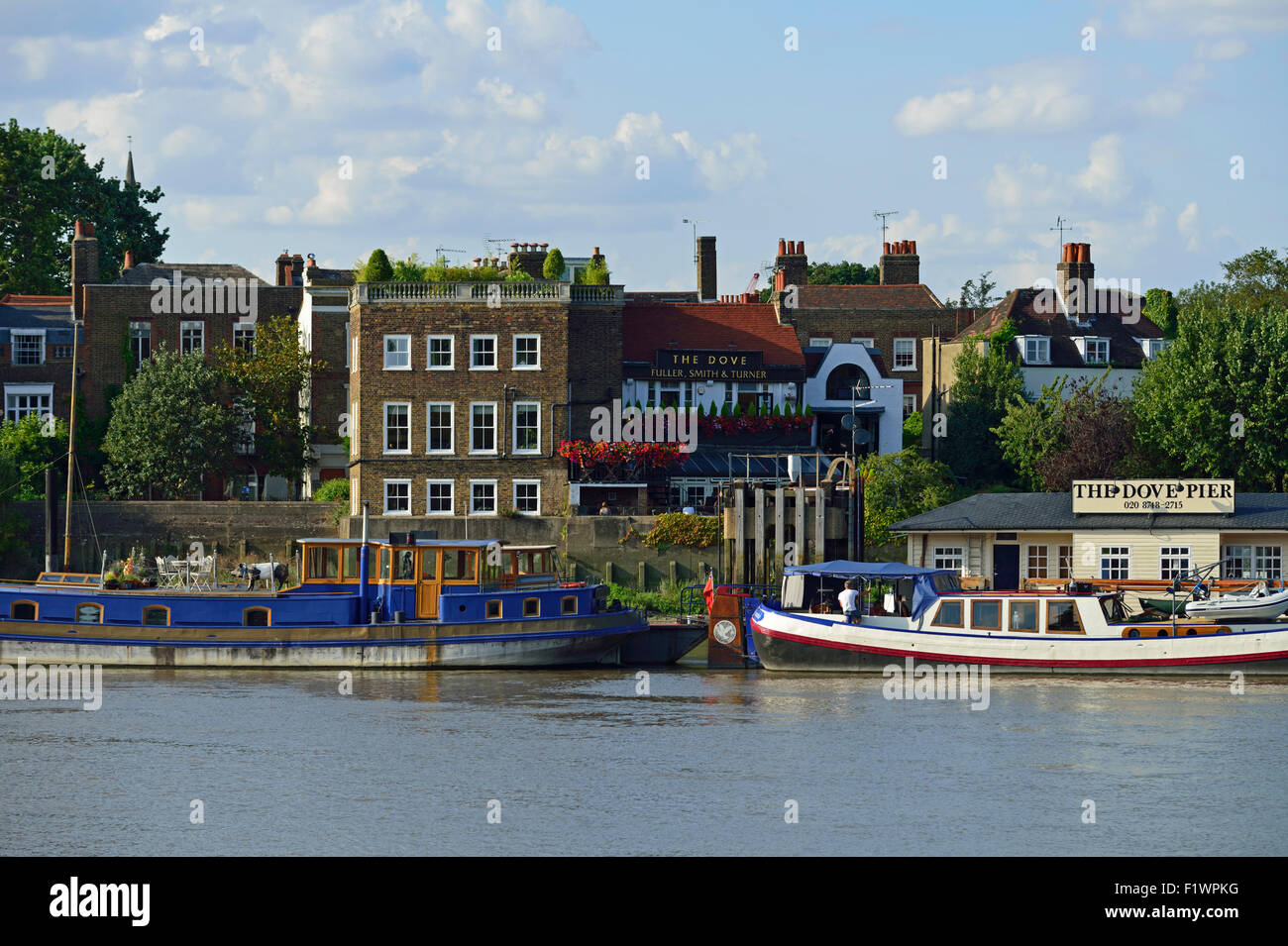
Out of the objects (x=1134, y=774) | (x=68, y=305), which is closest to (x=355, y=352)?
(x=68, y=305)

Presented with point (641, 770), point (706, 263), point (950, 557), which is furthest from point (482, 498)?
point (641, 770)

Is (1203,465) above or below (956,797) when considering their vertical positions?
above

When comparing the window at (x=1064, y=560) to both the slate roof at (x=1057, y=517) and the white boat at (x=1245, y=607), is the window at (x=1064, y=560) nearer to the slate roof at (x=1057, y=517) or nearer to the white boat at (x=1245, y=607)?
the slate roof at (x=1057, y=517)

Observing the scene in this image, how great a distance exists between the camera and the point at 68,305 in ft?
238

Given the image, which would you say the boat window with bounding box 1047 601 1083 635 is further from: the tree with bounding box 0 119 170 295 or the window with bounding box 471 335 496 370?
the tree with bounding box 0 119 170 295

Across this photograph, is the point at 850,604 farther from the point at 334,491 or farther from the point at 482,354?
the point at 334,491

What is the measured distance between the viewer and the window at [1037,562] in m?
51.5

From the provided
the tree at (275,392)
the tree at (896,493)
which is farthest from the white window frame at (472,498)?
the tree at (896,493)

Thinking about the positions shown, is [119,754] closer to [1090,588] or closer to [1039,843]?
[1039,843]

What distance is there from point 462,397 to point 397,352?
105 inches

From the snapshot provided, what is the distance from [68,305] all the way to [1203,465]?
4448 cm

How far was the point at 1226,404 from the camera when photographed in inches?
2303

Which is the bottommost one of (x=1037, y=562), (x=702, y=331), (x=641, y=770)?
(x=641, y=770)

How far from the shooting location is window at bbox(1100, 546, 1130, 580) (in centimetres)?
5028
